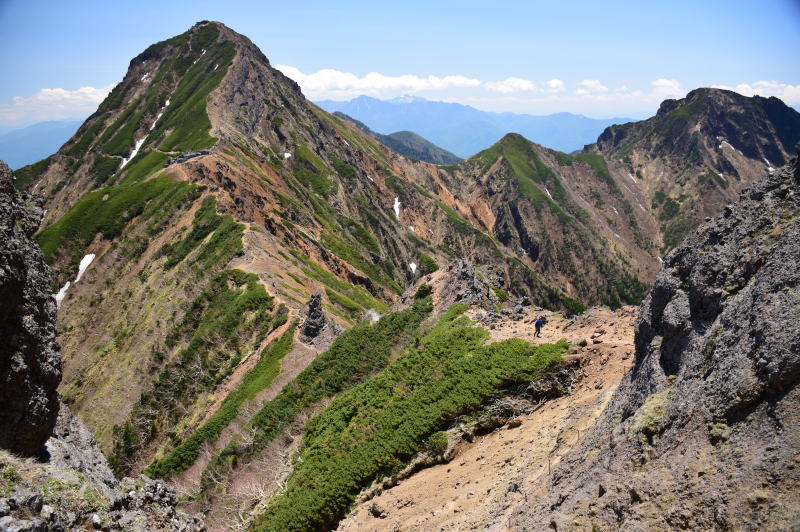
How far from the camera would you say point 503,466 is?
17.6 m

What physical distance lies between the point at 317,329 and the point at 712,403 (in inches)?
1428

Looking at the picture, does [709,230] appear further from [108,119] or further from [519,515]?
[108,119]

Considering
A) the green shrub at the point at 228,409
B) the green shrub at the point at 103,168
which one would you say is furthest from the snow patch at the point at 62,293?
→ the green shrub at the point at 103,168

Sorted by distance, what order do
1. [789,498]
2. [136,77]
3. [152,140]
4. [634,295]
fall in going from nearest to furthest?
[789,498] < [152,140] < [136,77] < [634,295]

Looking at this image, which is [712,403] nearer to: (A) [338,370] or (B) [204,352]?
(A) [338,370]

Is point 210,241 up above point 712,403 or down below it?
above

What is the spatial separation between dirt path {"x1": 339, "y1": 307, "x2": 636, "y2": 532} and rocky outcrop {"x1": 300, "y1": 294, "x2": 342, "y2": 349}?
22.7m

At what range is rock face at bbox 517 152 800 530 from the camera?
27.1ft

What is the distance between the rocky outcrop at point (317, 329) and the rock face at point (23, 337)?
91.6ft

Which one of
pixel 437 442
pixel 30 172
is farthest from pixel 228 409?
pixel 30 172

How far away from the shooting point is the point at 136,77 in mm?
163875

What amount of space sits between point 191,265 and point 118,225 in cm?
3104

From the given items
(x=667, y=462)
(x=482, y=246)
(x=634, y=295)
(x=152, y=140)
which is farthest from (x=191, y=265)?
(x=634, y=295)

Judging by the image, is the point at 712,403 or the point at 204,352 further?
the point at 204,352
